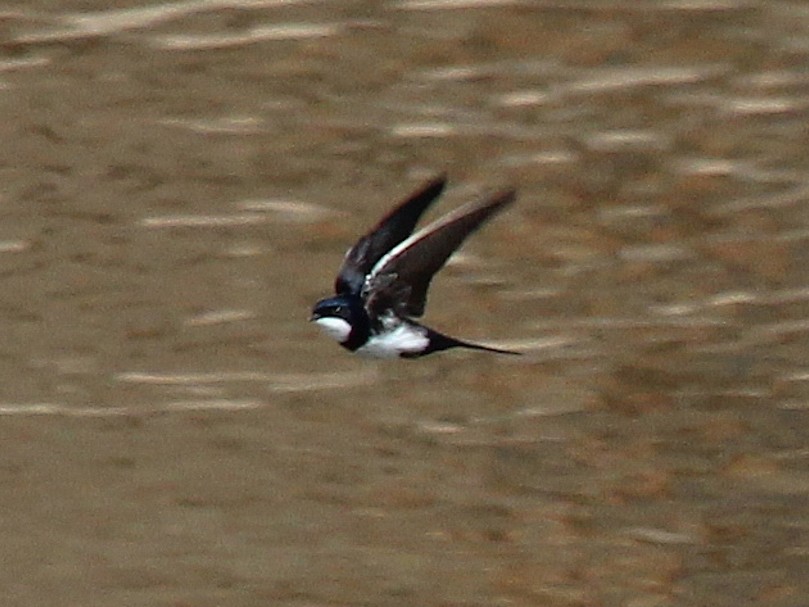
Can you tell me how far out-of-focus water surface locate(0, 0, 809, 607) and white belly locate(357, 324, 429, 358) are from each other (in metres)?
1.78

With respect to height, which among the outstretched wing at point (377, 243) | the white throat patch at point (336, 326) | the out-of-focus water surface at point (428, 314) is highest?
the outstretched wing at point (377, 243)

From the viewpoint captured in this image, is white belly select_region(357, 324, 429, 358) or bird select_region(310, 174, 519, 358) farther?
white belly select_region(357, 324, 429, 358)

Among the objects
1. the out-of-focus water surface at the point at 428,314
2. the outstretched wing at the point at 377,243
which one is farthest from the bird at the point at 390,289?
the out-of-focus water surface at the point at 428,314

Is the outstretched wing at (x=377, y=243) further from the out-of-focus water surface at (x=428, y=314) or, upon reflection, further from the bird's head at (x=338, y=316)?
the out-of-focus water surface at (x=428, y=314)

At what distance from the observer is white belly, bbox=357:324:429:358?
23.9 ft

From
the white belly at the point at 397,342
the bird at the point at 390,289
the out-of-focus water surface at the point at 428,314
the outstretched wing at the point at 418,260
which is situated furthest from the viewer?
the out-of-focus water surface at the point at 428,314

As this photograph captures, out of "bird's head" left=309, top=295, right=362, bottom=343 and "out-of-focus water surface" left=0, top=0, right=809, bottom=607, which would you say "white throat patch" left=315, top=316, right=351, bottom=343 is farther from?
"out-of-focus water surface" left=0, top=0, right=809, bottom=607

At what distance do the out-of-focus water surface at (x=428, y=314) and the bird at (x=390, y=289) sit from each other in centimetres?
A: 180

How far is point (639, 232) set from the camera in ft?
34.6

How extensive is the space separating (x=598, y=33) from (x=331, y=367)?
2368mm

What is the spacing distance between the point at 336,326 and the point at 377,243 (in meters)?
0.34

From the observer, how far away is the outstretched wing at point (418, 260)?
275 inches

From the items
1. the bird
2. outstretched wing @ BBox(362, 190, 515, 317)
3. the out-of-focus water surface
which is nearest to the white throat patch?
the bird

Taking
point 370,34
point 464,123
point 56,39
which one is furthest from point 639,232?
point 56,39
